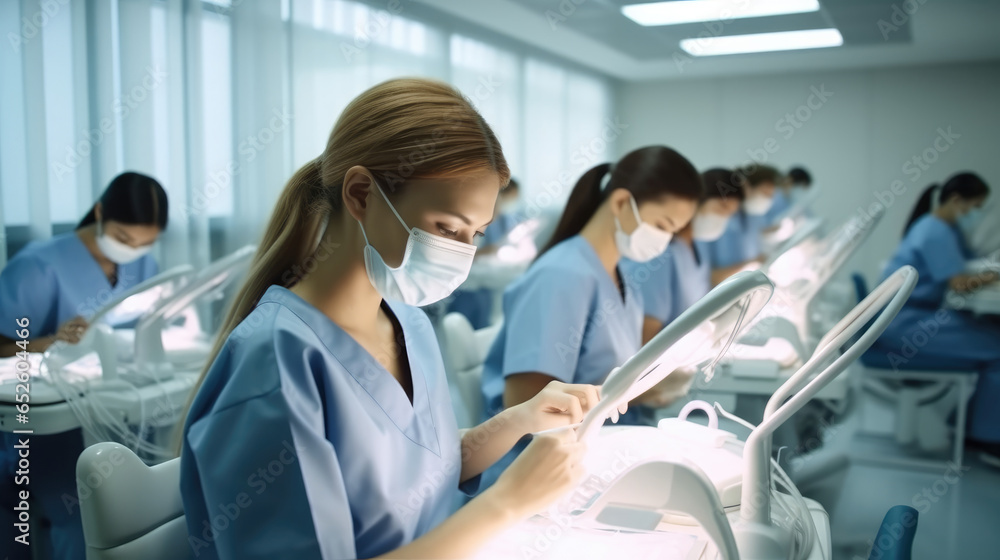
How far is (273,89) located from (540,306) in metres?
2.59

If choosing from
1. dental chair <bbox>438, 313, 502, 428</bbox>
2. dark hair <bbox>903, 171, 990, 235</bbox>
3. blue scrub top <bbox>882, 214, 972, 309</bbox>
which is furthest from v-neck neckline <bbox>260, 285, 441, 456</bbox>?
dark hair <bbox>903, 171, 990, 235</bbox>

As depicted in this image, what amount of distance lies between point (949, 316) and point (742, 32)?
1.93 meters

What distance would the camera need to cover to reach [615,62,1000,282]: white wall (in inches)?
208

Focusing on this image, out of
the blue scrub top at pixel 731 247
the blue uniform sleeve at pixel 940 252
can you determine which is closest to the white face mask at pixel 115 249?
the blue scrub top at pixel 731 247

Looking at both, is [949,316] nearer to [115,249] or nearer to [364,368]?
[364,368]

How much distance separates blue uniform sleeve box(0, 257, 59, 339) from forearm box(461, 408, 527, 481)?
183 cm

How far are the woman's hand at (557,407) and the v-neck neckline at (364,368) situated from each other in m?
0.16

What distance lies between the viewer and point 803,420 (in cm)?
247

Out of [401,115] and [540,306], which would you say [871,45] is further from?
[401,115]

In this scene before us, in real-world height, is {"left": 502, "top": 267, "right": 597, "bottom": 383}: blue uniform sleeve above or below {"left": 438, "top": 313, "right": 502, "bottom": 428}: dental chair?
above

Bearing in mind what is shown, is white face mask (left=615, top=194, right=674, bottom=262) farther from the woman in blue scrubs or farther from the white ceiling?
the white ceiling

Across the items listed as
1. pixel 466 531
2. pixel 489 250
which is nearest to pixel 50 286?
pixel 466 531
